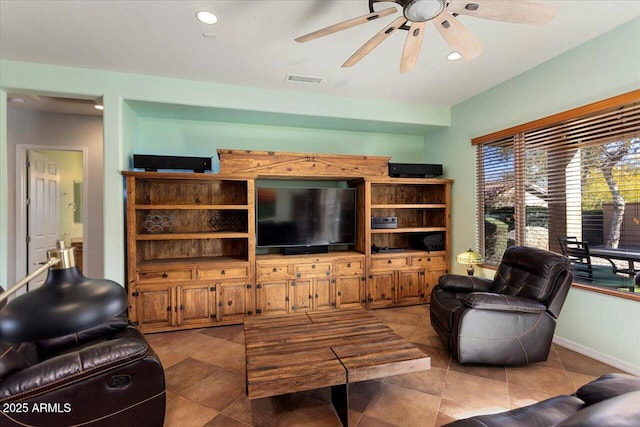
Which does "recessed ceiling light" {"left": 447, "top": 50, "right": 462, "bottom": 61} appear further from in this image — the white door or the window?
the white door

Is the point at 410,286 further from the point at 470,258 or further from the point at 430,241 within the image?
the point at 470,258

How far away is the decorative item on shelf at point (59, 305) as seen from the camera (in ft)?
1.95

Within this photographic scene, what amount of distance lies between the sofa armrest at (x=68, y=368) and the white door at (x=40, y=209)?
338 cm

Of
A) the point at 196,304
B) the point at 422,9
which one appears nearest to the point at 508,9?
the point at 422,9

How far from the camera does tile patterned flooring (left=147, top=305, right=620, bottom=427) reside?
1.97 meters

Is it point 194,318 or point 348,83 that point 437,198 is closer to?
point 348,83

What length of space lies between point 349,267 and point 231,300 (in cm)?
149

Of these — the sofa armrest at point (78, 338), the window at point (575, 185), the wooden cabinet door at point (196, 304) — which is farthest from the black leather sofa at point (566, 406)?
the wooden cabinet door at point (196, 304)

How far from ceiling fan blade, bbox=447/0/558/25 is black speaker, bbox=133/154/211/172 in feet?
9.19

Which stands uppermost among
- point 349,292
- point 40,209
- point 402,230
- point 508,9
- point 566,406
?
point 508,9

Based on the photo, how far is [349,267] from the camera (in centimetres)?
398

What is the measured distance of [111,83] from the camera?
3238 mm

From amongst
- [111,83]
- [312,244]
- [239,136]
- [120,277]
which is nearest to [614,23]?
[312,244]

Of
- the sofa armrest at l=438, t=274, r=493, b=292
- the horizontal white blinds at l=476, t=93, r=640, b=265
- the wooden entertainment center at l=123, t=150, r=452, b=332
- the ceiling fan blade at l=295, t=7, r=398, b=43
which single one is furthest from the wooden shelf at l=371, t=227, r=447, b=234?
the ceiling fan blade at l=295, t=7, r=398, b=43
